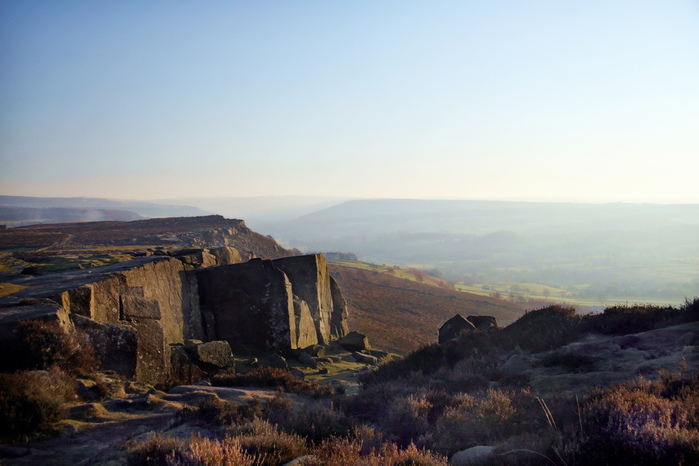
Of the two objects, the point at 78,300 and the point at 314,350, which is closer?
the point at 78,300

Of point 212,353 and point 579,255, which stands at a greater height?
point 212,353

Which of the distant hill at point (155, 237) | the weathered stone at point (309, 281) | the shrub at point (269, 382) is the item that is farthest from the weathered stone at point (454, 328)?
the distant hill at point (155, 237)

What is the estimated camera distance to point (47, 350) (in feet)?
20.2

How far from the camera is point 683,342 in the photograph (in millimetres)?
8477

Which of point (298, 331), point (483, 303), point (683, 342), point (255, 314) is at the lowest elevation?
point (483, 303)

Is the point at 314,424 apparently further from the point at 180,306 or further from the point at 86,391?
the point at 180,306

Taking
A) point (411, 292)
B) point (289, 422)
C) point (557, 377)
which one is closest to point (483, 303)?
point (411, 292)

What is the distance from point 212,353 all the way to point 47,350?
4714 mm

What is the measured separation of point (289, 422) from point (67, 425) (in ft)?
8.76

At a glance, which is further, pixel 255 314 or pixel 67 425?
pixel 255 314

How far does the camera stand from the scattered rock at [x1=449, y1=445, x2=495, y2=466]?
4.56 meters

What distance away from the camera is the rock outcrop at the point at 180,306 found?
7.59 meters

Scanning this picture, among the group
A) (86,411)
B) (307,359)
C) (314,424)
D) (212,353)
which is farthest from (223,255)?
(314,424)

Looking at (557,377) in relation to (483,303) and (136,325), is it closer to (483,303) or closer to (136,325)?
(136,325)
